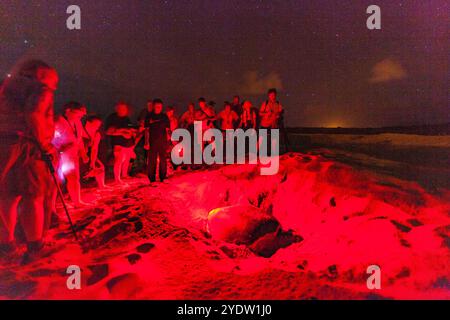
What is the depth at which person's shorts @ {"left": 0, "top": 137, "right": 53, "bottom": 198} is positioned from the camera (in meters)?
3.38

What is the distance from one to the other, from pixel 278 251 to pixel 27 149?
11.7 feet

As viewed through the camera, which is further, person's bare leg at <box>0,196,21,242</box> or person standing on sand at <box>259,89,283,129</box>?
person standing on sand at <box>259,89,283,129</box>

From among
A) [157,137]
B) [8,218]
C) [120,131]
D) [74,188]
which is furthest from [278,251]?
[120,131]

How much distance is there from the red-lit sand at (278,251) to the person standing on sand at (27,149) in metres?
0.46

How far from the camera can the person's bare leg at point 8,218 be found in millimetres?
3477

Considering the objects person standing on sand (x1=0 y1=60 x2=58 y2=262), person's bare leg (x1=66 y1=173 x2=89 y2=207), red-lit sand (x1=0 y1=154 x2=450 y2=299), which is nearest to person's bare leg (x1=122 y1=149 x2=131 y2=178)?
red-lit sand (x1=0 y1=154 x2=450 y2=299)

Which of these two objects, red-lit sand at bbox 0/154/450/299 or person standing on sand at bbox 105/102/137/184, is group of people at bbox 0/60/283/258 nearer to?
red-lit sand at bbox 0/154/450/299

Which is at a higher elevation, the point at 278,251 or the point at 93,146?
the point at 93,146

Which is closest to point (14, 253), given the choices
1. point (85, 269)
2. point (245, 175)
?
point (85, 269)

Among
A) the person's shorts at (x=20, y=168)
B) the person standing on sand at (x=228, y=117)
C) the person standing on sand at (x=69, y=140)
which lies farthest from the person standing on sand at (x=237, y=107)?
the person's shorts at (x=20, y=168)

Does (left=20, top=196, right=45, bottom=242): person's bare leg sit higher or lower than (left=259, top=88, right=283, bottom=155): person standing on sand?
lower

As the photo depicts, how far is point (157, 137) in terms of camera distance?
18.5 ft

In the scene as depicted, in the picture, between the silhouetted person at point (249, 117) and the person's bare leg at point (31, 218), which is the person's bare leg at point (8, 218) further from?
the silhouetted person at point (249, 117)

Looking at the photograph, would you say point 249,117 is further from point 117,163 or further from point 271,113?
point 117,163
